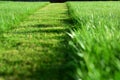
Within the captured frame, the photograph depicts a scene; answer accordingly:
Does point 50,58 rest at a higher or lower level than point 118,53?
lower

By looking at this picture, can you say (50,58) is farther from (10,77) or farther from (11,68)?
(10,77)

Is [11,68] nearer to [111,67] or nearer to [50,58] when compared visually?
[50,58]

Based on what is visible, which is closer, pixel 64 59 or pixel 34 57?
pixel 64 59

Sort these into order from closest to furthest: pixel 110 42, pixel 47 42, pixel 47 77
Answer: pixel 47 77
pixel 110 42
pixel 47 42

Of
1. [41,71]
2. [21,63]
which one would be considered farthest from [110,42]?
[21,63]

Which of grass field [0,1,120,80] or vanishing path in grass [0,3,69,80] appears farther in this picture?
vanishing path in grass [0,3,69,80]

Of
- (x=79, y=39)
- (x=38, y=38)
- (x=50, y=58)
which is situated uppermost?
(x=79, y=39)

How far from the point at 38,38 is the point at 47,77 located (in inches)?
190

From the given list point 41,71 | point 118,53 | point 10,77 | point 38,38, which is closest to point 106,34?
point 118,53

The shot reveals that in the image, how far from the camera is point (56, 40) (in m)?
10.5

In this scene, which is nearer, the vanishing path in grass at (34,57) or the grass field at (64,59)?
the grass field at (64,59)

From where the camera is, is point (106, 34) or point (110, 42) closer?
point (110, 42)

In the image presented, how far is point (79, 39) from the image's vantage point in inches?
295

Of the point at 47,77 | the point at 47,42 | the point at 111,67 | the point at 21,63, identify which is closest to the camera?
the point at 111,67
